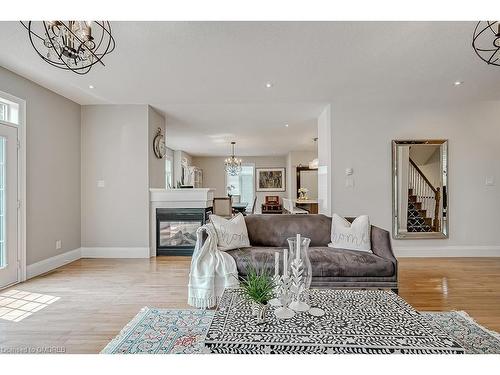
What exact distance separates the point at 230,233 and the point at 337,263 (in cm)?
115

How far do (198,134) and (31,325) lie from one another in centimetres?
570

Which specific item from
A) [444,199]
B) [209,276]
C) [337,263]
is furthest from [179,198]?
[444,199]

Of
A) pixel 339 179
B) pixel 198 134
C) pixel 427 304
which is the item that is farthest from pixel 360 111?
pixel 198 134

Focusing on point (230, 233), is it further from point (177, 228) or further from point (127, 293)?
point (177, 228)

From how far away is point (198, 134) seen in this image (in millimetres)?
7582

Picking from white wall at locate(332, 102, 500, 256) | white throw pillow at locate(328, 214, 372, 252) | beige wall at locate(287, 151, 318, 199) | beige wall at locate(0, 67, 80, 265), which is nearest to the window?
beige wall at locate(287, 151, 318, 199)

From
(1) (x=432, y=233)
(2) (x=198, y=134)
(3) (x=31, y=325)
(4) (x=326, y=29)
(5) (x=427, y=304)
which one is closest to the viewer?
(3) (x=31, y=325)

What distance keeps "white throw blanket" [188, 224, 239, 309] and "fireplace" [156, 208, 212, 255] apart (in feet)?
7.60

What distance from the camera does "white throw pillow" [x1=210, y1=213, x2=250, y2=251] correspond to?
3.21 m

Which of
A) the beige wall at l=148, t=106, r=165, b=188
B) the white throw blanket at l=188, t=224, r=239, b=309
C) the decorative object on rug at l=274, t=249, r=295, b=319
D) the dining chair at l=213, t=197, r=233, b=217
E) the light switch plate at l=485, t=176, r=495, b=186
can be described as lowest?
the white throw blanket at l=188, t=224, r=239, b=309

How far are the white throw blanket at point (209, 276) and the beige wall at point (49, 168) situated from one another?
2569mm

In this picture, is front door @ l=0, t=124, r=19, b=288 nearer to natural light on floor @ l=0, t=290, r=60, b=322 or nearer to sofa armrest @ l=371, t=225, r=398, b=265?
natural light on floor @ l=0, t=290, r=60, b=322

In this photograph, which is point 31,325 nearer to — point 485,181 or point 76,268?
point 76,268

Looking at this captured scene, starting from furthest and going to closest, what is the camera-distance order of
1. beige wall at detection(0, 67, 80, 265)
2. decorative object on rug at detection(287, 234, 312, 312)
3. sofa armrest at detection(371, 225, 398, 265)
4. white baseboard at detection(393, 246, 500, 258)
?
white baseboard at detection(393, 246, 500, 258) < beige wall at detection(0, 67, 80, 265) < sofa armrest at detection(371, 225, 398, 265) < decorative object on rug at detection(287, 234, 312, 312)
